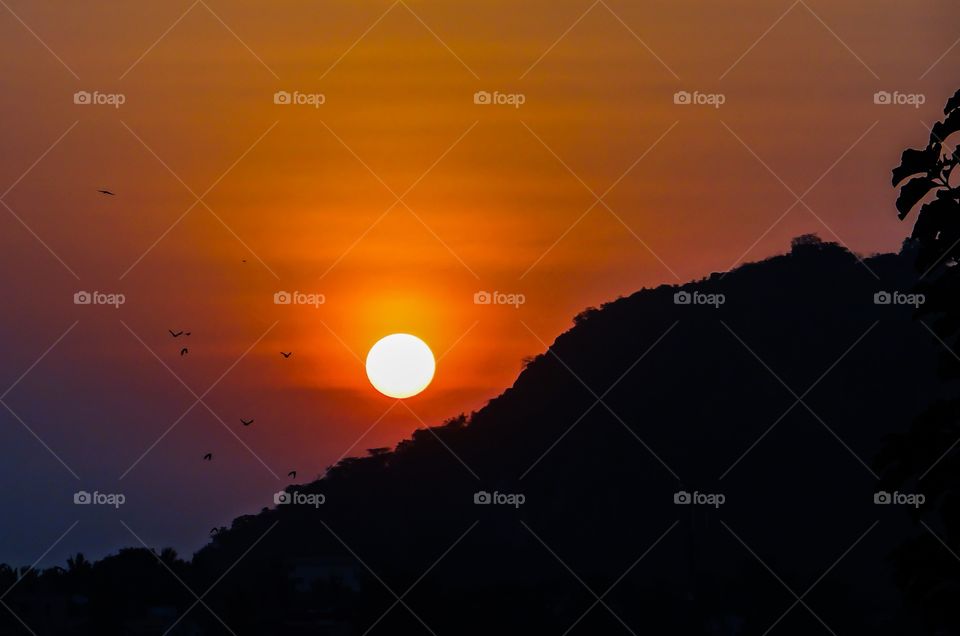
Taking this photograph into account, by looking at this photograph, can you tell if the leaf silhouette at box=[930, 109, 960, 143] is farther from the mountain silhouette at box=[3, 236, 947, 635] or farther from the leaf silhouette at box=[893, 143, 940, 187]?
the mountain silhouette at box=[3, 236, 947, 635]

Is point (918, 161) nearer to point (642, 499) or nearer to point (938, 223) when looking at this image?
point (938, 223)

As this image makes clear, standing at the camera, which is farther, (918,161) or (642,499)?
(642,499)

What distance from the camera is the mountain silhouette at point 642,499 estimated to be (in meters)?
64.8

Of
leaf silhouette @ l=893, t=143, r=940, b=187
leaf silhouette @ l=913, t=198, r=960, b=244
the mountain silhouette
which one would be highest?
the mountain silhouette

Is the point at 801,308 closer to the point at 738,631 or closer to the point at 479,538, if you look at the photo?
the point at 479,538

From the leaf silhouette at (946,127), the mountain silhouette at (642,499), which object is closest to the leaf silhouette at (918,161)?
the leaf silhouette at (946,127)

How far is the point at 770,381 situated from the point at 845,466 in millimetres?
8351

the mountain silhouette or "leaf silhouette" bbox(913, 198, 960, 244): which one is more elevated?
the mountain silhouette

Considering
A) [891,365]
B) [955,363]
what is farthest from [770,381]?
[955,363]

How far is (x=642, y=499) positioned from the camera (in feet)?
270

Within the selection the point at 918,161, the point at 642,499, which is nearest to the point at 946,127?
the point at 918,161

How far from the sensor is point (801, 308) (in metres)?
95.6

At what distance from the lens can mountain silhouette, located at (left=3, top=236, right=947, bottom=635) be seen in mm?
64750

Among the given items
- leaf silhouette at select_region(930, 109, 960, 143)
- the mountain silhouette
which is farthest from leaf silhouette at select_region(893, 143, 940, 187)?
the mountain silhouette
